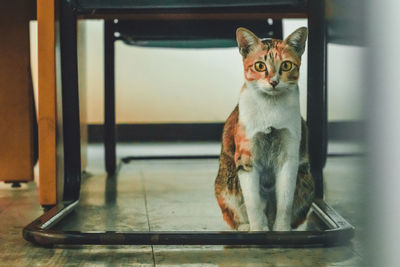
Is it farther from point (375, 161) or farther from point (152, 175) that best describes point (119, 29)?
point (375, 161)

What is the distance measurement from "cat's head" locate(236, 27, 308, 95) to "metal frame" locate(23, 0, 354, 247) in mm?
136

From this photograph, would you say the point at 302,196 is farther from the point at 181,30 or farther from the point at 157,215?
the point at 181,30

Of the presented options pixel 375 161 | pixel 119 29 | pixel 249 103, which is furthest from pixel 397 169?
pixel 119 29

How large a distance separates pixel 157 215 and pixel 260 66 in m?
0.50

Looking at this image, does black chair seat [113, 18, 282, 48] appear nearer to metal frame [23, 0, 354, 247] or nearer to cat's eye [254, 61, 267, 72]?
metal frame [23, 0, 354, 247]

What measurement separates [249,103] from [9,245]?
501mm

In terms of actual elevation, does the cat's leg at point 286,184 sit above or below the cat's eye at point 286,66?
below

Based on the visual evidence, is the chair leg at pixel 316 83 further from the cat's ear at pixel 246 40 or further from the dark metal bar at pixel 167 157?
the dark metal bar at pixel 167 157

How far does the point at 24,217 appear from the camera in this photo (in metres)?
1.32

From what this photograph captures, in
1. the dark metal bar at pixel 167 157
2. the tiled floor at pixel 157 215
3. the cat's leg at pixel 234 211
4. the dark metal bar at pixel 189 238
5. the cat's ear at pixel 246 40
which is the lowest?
the tiled floor at pixel 157 215

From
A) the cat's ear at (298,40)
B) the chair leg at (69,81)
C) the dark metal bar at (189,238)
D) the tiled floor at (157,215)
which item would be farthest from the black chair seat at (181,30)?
the dark metal bar at (189,238)

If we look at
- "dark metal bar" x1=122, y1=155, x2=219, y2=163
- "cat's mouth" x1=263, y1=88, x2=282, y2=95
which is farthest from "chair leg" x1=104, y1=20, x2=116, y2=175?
"cat's mouth" x1=263, y1=88, x2=282, y2=95

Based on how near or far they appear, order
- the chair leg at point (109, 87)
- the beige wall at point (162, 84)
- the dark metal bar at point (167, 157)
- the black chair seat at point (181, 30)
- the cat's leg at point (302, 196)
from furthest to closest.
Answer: the beige wall at point (162, 84), the dark metal bar at point (167, 157), the chair leg at point (109, 87), the black chair seat at point (181, 30), the cat's leg at point (302, 196)

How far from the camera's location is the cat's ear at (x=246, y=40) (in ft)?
3.32
